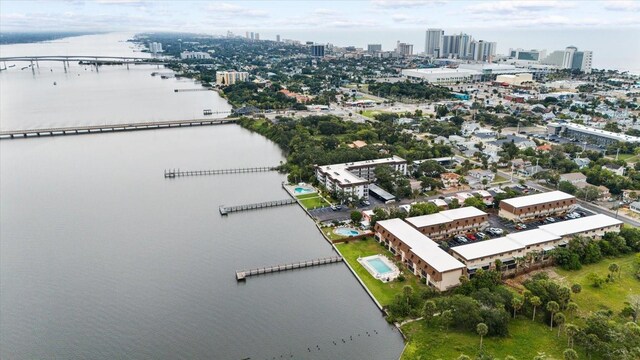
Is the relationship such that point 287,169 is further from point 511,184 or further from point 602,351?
point 602,351

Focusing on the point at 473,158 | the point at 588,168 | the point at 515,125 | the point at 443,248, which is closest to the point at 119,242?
the point at 443,248

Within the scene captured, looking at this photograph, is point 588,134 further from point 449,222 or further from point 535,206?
point 449,222

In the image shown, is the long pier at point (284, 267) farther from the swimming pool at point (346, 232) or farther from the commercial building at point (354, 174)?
the commercial building at point (354, 174)

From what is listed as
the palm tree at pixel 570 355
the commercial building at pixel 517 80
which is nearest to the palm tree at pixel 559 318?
the palm tree at pixel 570 355

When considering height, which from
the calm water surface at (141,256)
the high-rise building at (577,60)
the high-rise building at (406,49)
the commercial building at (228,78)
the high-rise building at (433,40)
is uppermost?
the high-rise building at (433,40)

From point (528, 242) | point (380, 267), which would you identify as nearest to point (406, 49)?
point (528, 242)

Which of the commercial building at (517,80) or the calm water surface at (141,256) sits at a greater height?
the commercial building at (517,80)
